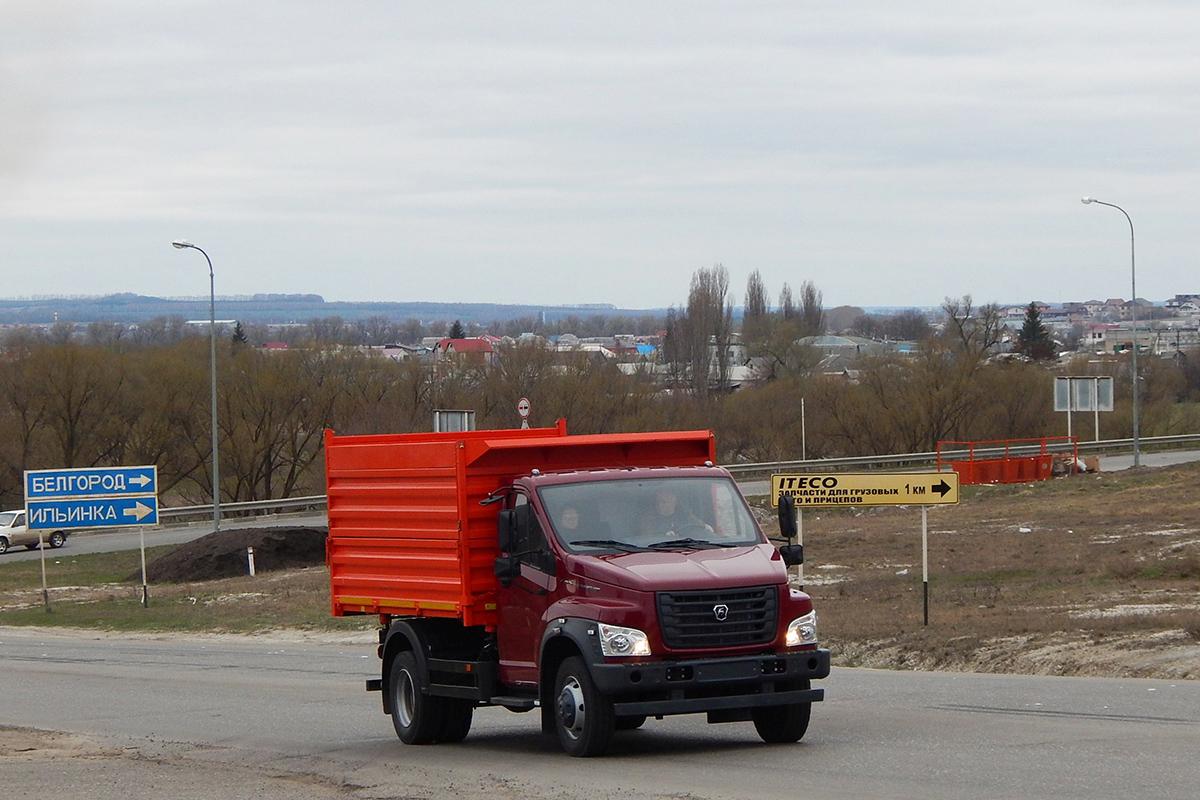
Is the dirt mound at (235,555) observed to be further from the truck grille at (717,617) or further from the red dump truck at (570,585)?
the truck grille at (717,617)

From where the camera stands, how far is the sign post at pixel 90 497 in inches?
1399

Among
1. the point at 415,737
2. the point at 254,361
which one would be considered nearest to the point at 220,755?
the point at 415,737

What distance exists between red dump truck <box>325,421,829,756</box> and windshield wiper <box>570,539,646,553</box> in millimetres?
13

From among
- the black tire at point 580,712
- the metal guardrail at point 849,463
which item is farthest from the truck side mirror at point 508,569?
the metal guardrail at point 849,463

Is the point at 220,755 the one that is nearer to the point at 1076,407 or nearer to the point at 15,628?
the point at 15,628

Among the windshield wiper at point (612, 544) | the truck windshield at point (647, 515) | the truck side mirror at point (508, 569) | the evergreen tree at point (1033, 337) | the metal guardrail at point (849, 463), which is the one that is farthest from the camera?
the evergreen tree at point (1033, 337)

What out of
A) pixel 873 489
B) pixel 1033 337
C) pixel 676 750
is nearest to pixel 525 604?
pixel 676 750

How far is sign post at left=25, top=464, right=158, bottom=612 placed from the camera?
35.5 metres

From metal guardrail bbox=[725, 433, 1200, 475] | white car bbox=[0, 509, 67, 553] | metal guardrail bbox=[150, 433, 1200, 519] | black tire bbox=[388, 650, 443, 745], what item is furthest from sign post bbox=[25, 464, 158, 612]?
metal guardrail bbox=[725, 433, 1200, 475]

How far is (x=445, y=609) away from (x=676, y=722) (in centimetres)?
260

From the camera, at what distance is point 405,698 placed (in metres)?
13.2

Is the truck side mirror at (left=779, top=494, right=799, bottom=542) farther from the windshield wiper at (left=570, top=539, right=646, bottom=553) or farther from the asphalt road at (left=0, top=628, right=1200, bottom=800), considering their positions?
the asphalt road at (left=0, top=628, right=1200, bottom=800)

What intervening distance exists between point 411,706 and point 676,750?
2.65m

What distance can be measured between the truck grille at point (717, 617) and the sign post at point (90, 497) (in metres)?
26.8
